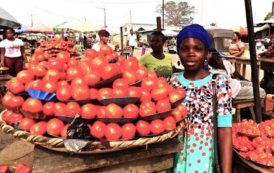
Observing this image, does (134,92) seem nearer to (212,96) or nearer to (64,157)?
(64,157)

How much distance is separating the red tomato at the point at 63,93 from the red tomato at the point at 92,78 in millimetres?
111

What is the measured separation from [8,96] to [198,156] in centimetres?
126

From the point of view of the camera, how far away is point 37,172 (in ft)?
4.95

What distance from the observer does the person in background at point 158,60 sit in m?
5.32

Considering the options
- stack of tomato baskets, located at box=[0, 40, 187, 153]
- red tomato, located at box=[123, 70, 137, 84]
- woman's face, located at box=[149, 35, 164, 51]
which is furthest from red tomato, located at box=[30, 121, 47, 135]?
woman's face, located at box=[149, 35, 164, 51]

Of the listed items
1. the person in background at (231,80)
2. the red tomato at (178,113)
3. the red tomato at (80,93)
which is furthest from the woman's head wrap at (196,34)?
the person in background at (231,80)

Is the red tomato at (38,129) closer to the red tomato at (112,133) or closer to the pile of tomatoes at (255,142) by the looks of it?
the red tomato at (112,133)

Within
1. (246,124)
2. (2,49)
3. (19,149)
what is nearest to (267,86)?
(246,124)

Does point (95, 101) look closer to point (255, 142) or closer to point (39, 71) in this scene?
point (39, 71)

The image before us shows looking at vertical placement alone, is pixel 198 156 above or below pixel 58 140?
below

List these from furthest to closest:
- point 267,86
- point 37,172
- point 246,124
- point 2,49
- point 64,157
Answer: point 2,49
point 267,86
point 246,124
point 64,157
point 37,172

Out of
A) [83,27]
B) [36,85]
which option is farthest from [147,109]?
[83,27]

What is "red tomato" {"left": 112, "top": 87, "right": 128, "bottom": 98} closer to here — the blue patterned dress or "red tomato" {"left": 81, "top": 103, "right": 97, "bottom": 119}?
"red tomato" {"left": 81, "top": 103, "right": 97, "bottom": 119}

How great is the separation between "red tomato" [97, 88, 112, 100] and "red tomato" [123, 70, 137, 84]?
16 centimetres
